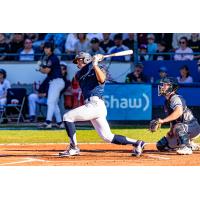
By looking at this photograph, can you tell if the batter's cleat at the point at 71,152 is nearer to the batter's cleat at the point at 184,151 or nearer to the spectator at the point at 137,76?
the batter's cleat at the point at 184,151

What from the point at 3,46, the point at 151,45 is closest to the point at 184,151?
the point at 151,45

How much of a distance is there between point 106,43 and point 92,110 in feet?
26.0

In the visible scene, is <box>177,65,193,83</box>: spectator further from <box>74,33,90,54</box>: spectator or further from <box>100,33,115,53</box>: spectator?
<box>74,33,90,54</box>: spectator

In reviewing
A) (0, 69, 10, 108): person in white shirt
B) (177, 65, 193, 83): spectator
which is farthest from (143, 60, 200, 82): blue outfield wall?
(0, 69, 10, 108): person in white shirt

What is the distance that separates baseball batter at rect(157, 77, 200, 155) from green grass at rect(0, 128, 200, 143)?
7.91 feet

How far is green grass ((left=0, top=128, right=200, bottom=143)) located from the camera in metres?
14.2

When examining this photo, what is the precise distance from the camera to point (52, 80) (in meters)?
16.8

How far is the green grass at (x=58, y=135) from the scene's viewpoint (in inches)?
560

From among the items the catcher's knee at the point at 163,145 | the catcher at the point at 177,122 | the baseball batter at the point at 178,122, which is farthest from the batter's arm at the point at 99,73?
the catcher's knee at the point at 163,145

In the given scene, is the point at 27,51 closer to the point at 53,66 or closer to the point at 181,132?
the point at 53,66

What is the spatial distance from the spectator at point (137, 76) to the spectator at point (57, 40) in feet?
7.77
